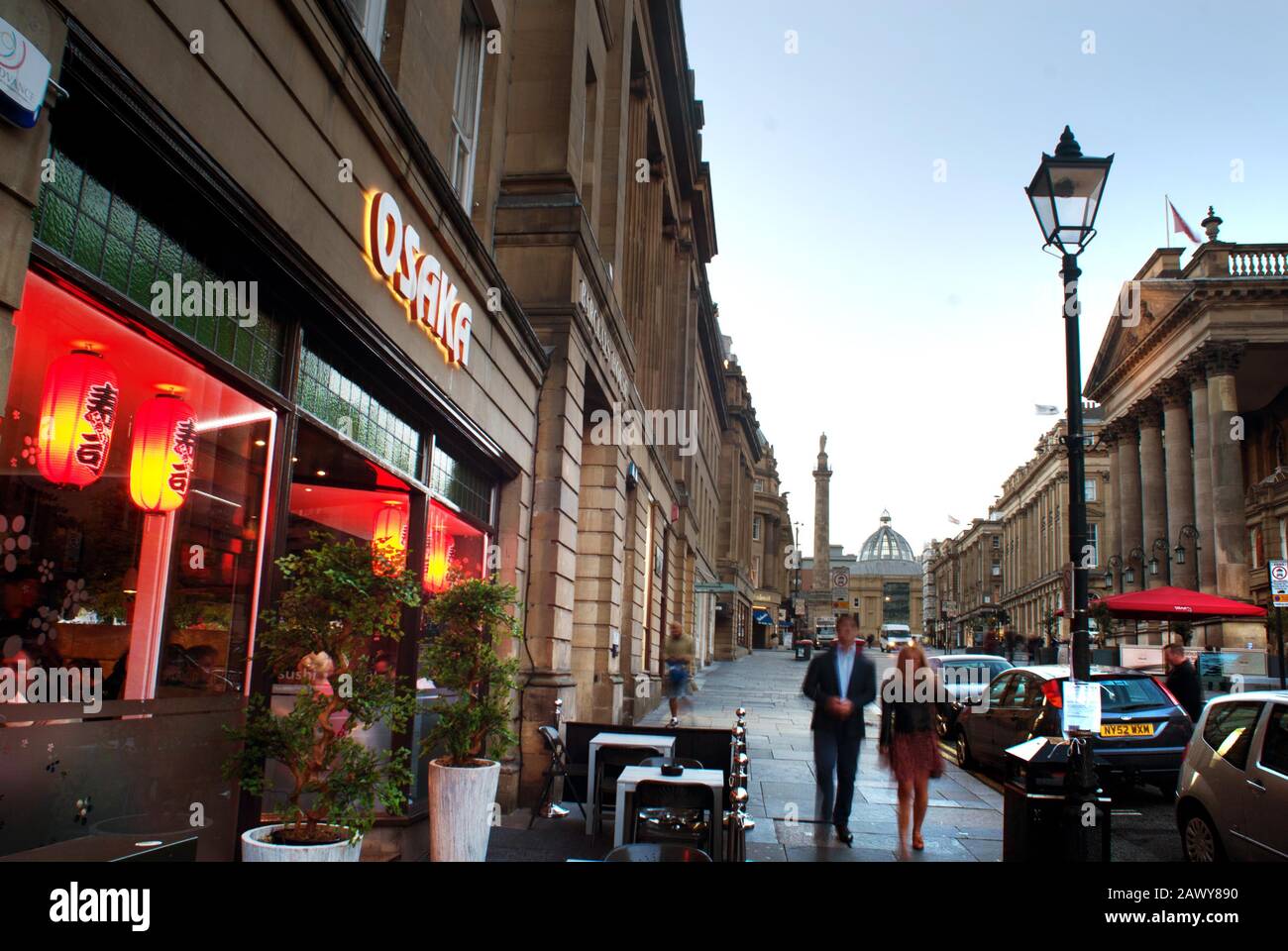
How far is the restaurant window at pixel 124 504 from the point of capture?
4375mm

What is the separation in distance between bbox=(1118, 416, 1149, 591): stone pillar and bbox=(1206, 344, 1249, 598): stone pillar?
10.8 m

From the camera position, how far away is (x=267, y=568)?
626 cm

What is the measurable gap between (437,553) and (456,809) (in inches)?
133

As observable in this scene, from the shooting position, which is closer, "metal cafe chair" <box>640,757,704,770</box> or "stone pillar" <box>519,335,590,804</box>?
"metal cafe chair" <box>640,757,704,770</box>

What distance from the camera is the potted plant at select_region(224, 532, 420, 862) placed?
4.95 metres

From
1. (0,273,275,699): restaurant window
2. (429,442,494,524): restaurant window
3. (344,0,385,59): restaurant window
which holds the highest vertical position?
(344,0,385,59): restaurant window

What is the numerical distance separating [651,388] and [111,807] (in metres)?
20.2

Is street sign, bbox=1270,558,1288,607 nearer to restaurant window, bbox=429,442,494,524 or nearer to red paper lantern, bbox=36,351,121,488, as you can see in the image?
restaurant window, bbox=429,442,494,524

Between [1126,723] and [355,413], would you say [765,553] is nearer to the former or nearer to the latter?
[1126,723]

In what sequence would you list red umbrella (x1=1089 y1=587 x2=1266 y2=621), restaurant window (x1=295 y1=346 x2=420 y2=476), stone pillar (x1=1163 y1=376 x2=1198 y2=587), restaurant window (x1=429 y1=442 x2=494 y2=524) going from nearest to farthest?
restaurant window (x1=295 y1=346 x2=420 y2=476)
restaurant window (x1=429 y1=442 x2=494 y2=524)
red umbrella (x1=1089 y1=587 x2=1266 y2=621)
stone pillar (x1=1163 y1=376 x2=1198 y2=587)

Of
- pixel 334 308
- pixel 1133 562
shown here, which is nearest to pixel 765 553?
pixel 1133 562

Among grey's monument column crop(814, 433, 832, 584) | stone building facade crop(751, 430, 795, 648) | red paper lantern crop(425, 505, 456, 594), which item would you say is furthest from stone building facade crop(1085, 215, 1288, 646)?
grey's monument column crop(814, 433, 832, 584)
